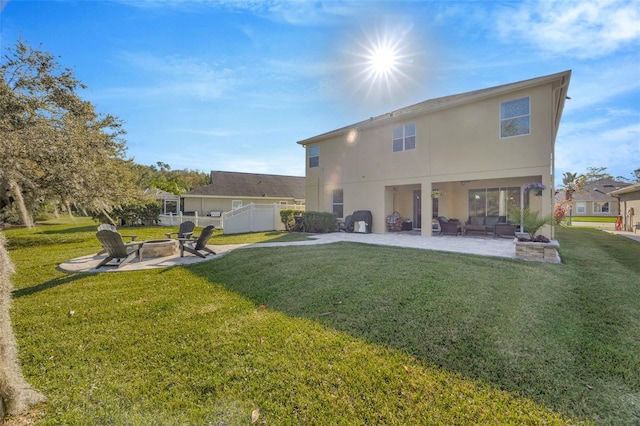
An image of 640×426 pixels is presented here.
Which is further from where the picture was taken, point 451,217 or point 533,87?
point 451,217

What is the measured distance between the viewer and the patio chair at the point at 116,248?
21.6ft

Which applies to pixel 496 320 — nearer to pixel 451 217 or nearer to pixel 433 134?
pixel 433 134

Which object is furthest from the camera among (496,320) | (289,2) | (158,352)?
(289,2)

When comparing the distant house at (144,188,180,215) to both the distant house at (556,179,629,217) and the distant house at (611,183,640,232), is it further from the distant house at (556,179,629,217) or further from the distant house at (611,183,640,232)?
the distant house at (556,179,629,217)

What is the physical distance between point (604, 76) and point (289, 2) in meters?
13.2

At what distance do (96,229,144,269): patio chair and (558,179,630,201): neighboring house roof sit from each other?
53.7m

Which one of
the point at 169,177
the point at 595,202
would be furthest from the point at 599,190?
the point at 169,177

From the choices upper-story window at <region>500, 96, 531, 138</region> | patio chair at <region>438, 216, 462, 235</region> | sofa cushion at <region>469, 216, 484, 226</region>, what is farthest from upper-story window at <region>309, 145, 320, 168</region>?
upper-story window at <region>500, 96, 531, 138</region>

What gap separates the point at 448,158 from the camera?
12312 mm

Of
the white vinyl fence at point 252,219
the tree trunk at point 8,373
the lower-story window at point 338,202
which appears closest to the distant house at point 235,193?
the white vinyl fence at point 252,219

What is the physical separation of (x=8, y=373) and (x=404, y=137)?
14.1m

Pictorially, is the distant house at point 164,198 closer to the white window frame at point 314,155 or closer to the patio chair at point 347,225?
the white window frame at point 314,155

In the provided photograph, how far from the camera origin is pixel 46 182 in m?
9.77

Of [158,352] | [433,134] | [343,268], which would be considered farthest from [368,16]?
[158,352]
